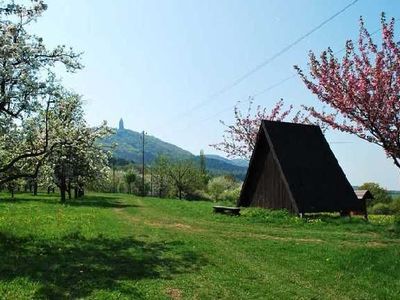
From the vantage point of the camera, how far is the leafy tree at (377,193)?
65.0 meters

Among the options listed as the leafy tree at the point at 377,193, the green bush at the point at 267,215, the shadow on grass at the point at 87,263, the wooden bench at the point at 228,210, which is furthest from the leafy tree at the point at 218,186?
the shadow on grass at the point at 87,263

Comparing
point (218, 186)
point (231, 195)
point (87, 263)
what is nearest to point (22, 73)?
point (87, 263)

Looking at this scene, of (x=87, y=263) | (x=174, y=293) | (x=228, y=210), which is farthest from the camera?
(x=228, y=210)

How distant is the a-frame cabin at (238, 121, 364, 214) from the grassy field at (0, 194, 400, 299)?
6.56m

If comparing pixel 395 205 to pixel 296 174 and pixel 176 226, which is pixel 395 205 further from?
pixel 176 226

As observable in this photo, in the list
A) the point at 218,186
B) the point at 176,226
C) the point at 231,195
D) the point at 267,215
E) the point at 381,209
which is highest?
the point at 218,186

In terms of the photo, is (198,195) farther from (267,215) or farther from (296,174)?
(267,215)

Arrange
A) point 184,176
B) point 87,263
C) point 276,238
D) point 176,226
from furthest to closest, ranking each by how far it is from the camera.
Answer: point 184,176
point 176,226
point 276,238
point 87,263

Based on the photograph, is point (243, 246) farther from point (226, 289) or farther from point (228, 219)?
point (228, 219)

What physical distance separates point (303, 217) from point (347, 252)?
1276cm

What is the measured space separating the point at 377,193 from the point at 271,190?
126ft

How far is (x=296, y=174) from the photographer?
31.8 metres

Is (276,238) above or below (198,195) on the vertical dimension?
below

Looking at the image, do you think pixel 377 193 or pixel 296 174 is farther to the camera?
pixel 377 193
